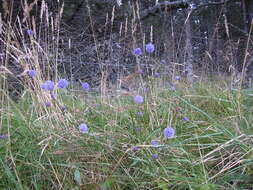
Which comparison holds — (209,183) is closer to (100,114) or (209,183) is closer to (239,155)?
(239,155)

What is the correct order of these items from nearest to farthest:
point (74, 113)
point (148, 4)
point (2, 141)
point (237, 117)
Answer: point (2, 141) → point (74, 113) → point (237, 117) → point (148, 4)

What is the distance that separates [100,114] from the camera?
5.26ft

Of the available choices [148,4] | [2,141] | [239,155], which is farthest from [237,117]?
[148,4]

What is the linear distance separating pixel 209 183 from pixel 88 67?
2772 mm

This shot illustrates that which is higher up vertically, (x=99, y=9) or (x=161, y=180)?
(x=99, y=9)

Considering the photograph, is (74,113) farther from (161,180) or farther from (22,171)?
(161,180)

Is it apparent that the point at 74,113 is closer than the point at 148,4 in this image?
Yes

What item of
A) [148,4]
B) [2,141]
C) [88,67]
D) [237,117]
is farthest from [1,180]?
[148,4]

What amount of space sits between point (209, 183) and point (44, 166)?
0.62 m

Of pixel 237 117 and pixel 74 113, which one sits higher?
pixel 74 113

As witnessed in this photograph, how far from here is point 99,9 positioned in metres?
4.41

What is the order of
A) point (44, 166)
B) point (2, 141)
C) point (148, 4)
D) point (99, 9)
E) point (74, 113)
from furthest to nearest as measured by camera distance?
1. point (148, 4)
2. point (99, 9)
3. point (74, 113)
4. point (2, 141)
5. point (44, 166)

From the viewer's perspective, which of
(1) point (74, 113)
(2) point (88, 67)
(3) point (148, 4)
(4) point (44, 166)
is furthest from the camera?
(3) point (148, 4)

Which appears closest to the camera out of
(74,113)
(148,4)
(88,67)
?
(74,113)
